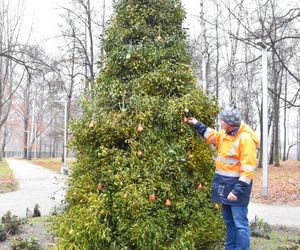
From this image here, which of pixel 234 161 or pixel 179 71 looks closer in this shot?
pixel 234 161

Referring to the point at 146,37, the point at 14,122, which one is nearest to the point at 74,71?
the point at 146,37

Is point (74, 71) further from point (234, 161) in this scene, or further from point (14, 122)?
point (14, 122)

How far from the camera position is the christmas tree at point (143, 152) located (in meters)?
4.39

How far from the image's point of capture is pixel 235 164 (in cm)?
443

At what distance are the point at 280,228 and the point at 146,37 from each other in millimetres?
5219

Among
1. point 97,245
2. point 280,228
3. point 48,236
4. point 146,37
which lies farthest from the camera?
point 280,228

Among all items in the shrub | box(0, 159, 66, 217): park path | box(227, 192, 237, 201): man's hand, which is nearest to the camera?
box(227, 192, 237, 201): man's hand

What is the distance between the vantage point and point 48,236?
6859mm

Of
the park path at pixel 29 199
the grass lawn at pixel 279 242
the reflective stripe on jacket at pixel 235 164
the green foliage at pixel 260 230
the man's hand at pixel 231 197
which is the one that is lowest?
the park path at pixel 29 199

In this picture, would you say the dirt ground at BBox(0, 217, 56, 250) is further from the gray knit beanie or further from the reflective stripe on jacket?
the gray knit beanie

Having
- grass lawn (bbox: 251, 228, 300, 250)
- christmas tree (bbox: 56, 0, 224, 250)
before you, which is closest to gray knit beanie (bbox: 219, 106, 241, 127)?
christmas tree (bbox: 56, 0, 224, 250)

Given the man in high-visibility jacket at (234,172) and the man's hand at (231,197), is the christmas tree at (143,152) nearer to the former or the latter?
the man in high-visibility jacket at (234,172)

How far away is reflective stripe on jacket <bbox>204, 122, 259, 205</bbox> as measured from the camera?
4246 mm

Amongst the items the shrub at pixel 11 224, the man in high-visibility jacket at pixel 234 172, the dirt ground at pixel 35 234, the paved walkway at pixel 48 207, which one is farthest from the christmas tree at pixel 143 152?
the paved walkway at pixel 48 207
